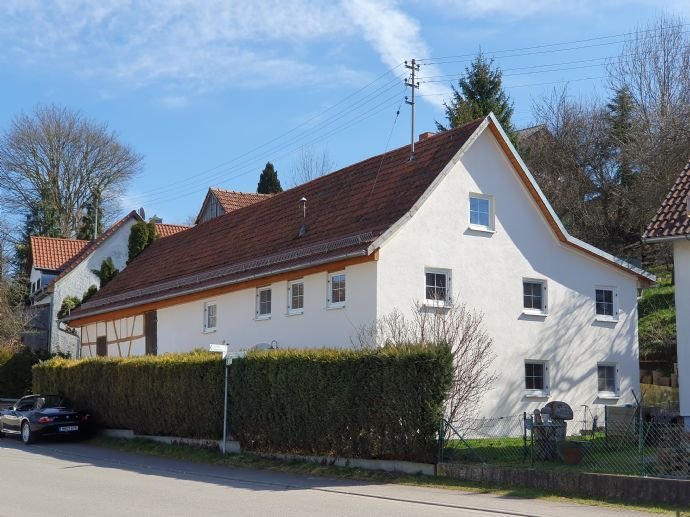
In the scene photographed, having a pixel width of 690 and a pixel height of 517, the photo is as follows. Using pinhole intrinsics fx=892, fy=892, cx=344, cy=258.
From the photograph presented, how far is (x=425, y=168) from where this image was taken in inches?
933

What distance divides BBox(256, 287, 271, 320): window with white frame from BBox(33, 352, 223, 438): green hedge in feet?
10.0

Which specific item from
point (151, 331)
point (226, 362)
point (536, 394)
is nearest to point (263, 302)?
point (226, 362)

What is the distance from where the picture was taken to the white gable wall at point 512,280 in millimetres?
22375

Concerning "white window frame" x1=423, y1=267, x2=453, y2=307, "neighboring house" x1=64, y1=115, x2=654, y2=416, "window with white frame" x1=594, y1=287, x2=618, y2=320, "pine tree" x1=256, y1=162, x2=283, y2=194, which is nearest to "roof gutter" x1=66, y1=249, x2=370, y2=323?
"neighboring house" x1=64, y1=115, x2=654, y2=416

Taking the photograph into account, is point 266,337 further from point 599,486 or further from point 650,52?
point 650,52

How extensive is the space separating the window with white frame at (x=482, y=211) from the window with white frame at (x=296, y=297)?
491 cm

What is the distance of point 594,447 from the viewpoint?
53.1ft

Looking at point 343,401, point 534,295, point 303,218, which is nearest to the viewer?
point 343,401

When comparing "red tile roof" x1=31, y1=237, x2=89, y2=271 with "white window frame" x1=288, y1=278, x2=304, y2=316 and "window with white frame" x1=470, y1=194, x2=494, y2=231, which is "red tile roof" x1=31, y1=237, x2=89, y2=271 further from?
"window with white frame" x1=470, y1=194, x2=494, y2=231

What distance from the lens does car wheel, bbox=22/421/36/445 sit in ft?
82.7

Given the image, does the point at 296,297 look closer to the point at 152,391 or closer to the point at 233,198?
the point at 152,391

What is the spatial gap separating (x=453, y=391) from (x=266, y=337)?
26.0 feet

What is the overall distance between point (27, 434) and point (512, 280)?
1430 centimetres

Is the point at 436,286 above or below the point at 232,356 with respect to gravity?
above
